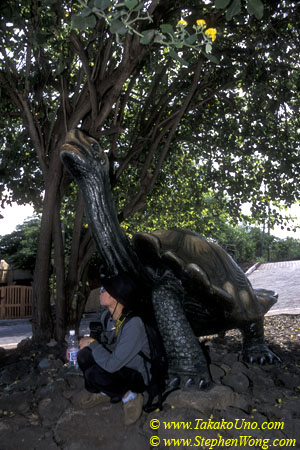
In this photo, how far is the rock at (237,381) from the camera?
353 cm

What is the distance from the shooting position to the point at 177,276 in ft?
11.6

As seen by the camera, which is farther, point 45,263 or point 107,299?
point 45,263

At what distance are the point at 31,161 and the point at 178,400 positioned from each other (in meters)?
6.53

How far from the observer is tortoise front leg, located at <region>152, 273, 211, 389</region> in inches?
128

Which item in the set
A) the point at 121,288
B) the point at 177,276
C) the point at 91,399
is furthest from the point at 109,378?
the point at 177,276

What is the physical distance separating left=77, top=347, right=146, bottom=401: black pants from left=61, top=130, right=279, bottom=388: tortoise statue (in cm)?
57

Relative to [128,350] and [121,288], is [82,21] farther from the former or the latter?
[128,350]

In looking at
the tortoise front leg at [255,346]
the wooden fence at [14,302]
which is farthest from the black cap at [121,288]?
the wooden fence at [14,302]

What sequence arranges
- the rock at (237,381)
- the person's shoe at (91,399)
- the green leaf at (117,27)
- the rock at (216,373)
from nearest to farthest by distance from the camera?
the green leaf at (117,27) < the person's shoe at (91,399) < the rock at (237,381) < the rock at (216,373)

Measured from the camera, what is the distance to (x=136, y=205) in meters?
6.31

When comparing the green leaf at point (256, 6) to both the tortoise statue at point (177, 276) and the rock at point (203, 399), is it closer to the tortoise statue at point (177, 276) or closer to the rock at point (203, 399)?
the tortoise statue at point (177, 276)

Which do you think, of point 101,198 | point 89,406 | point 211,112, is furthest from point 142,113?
point 89,406

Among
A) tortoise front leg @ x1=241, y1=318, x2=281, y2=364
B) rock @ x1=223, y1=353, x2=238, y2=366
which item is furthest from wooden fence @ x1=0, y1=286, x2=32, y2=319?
tortoise front leg @ x1=241, y1=318, x2=281, y2=364

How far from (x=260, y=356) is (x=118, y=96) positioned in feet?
13.0
